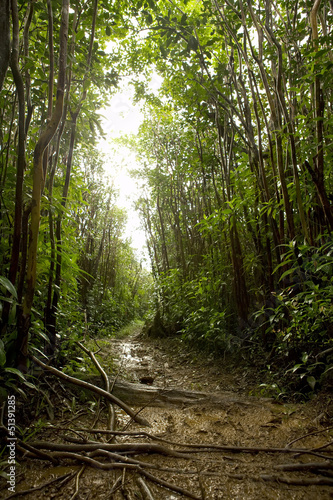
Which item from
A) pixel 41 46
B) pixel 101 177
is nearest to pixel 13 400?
pixel 41 46

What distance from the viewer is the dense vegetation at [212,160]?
1.83m

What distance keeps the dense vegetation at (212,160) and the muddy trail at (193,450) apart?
0.49 metres

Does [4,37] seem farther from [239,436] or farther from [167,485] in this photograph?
[239,436]

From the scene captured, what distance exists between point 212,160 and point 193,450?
4.14m

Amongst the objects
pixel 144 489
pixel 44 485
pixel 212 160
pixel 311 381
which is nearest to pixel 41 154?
pixel 44 485

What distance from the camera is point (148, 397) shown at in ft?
7.56

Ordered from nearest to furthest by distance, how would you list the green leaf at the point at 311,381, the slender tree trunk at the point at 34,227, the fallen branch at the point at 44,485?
the fallen branch at the point at 44,485, the slender tree trunk at the point at 34,227, the green leaf at the point at 311,381

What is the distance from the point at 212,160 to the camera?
15.1ft

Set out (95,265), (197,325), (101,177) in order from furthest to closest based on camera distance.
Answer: (101,177) < (95,265) < (197,325)

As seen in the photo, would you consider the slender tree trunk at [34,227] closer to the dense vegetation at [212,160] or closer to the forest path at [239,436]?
the dense vegetation at [212,160]

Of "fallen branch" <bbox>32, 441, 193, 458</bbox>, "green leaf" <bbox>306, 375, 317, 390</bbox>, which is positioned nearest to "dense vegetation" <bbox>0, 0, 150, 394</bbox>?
"fallen branch" <bbox>32, 441, 193, 458</bbox>

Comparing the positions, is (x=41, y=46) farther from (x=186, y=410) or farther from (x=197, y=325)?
(x=197, y=325)

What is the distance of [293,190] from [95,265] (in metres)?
6.57

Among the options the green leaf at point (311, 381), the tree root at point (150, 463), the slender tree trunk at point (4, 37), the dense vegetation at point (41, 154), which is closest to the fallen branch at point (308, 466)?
the tree root at point (150, 463)
